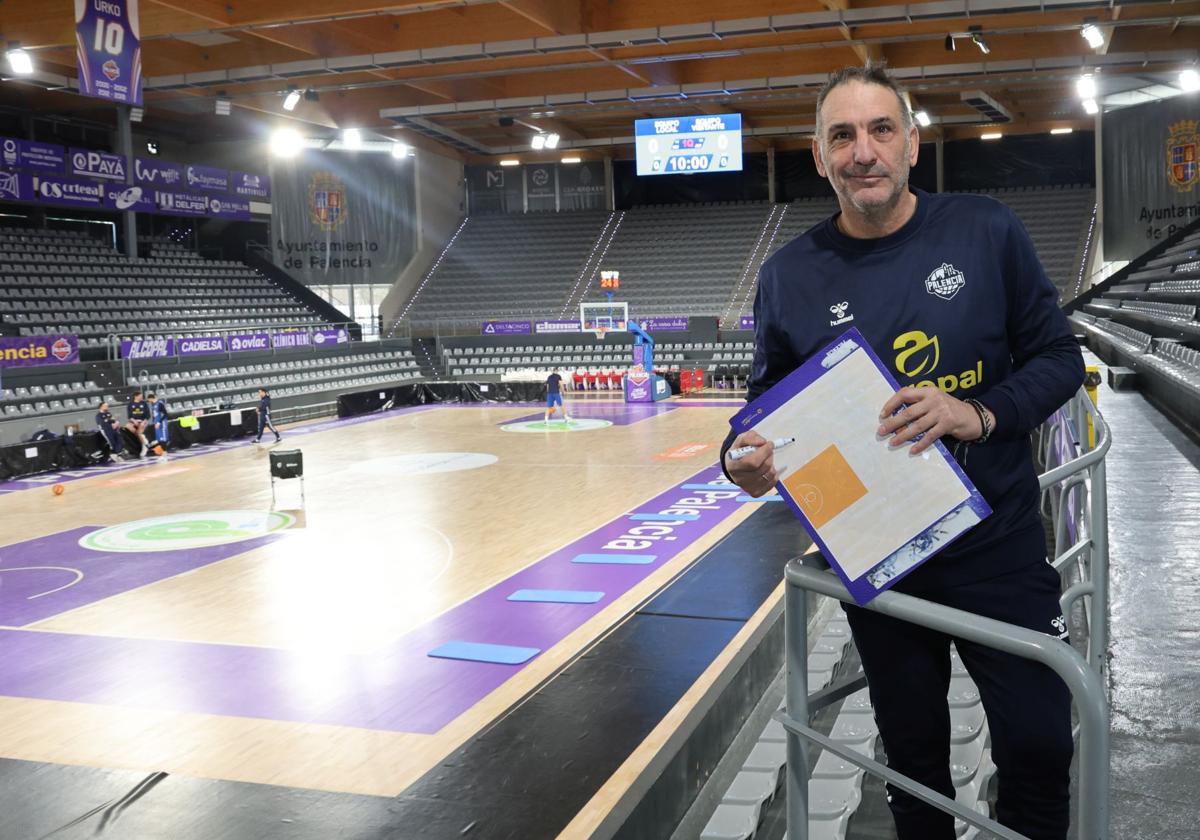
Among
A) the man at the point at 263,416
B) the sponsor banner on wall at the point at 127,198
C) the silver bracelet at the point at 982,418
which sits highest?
the sponsor banner on wall at the point at 127,198

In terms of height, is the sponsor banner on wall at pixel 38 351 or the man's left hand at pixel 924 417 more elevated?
the sponsor banner on wall at pixel 38 351

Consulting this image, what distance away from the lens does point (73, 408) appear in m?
19.4

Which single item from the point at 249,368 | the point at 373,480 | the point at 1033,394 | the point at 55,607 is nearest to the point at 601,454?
the point at 373,480

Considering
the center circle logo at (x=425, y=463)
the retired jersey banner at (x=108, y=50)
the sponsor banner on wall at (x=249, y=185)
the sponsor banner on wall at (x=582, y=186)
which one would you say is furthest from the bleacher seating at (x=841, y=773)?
the sponsor banner on wall at (x=582, y=186)

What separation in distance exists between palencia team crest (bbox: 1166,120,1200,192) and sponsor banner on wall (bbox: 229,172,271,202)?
979 inches

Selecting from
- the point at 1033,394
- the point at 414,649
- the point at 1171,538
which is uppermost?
the point at 1033,394

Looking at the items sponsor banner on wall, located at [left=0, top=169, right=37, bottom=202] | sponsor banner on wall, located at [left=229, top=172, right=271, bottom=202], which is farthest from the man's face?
sponsor banner on wall, located at [left=229, top=172, right=271, bottom=202]

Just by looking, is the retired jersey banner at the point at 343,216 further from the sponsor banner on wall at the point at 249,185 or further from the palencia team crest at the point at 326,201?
the sponsor banner on wall at the point at 249,185

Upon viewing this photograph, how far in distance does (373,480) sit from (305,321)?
16.8m

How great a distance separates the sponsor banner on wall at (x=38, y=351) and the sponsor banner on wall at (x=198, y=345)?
244cm

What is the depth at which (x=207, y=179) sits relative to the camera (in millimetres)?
28031

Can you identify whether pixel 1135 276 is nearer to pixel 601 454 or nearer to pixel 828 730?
pixel 601 454

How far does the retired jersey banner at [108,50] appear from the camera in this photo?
1363 centimetres

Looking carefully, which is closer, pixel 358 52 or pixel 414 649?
pixel 414 649
